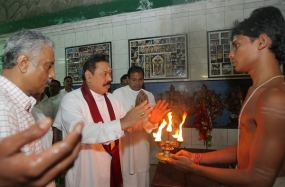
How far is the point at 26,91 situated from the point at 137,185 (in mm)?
3398

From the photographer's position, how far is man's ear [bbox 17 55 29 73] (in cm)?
155

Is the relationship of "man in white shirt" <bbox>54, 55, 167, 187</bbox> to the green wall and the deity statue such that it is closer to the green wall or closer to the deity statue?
the deity statue

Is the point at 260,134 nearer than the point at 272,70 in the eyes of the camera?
Yes

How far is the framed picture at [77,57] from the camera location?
7577 millimetres

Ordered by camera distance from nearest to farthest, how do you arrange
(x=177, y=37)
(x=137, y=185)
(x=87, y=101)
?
(x=87, y=101)
(x=137, y=185)
(x=177, y=37)

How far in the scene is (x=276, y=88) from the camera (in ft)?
5.51

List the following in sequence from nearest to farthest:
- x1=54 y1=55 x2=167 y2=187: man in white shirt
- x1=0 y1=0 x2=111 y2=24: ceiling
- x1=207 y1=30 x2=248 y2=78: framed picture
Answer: x1=54 y1=55 x2=167 y2=187: man in white shirt < x1=207 y1=30 x2=248 y2=78: framed picture < x1=0 y1=0 x2=111 y2=24: ceiling

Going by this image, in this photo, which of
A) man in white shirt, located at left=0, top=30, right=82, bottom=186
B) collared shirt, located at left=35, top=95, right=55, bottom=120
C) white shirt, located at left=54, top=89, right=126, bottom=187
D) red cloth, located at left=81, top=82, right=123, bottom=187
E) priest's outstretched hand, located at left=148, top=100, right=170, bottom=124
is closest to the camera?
man in white shirt, located at left=0, top=30, right=82, bottom=186

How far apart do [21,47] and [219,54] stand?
214 inches

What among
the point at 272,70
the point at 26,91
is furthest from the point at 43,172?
the point at 272,70

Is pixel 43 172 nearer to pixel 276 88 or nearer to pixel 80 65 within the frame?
pixel 276 88

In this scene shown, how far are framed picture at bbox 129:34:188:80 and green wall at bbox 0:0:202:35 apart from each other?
1008mm

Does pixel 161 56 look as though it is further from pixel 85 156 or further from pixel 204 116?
pixel 85 156

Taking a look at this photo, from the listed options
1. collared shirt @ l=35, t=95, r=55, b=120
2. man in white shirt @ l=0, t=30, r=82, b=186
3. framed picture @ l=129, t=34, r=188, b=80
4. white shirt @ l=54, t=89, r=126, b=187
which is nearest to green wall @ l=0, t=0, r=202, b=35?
framed picture @ l=129, t=34, r=188, b=80
